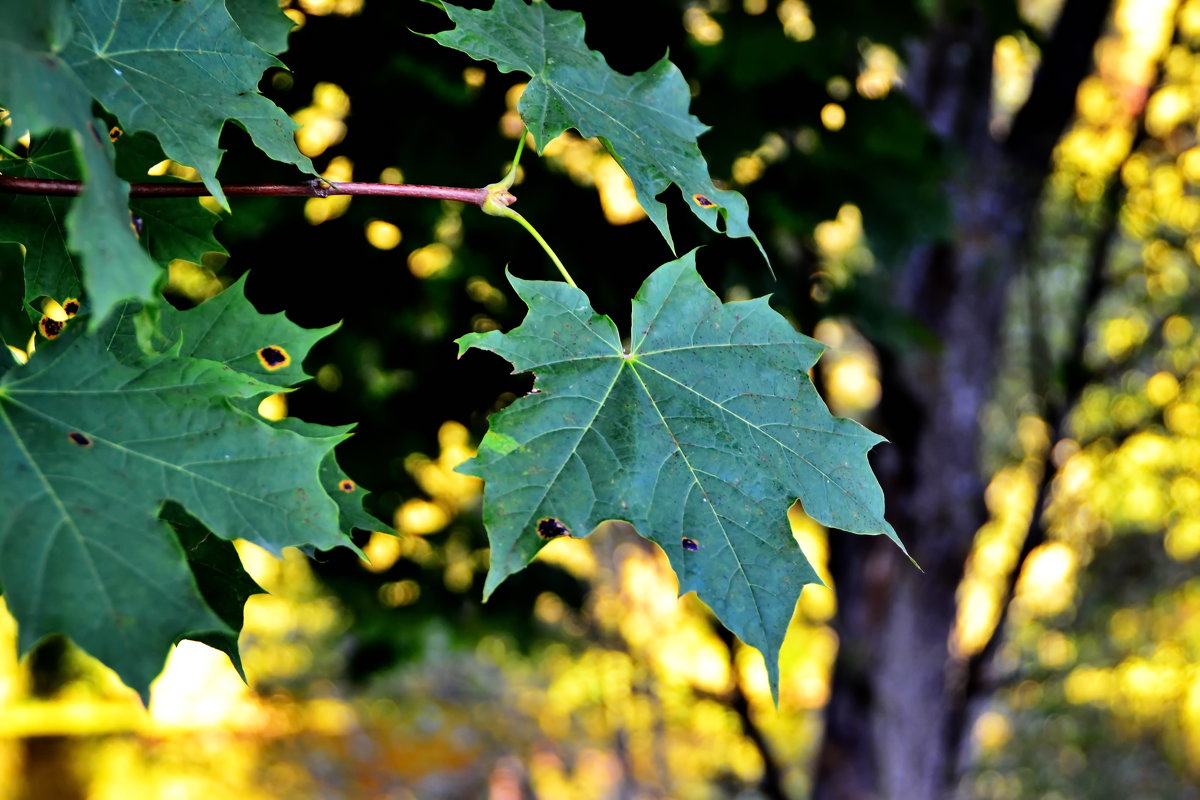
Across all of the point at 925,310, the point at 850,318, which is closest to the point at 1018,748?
the point at 925,310

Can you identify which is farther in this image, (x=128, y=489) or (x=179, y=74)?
(x=179, y=74)

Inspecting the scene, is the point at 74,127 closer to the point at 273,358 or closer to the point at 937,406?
Answer: the point at 273,358

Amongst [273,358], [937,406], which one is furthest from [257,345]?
[937,406]

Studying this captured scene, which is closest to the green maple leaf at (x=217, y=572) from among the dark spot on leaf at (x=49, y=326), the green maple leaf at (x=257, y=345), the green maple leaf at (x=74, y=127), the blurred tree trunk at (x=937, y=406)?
the green maple leaf at (x=257, y=345)

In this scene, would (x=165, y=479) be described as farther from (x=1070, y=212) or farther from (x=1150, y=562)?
(x=1150, y=562)

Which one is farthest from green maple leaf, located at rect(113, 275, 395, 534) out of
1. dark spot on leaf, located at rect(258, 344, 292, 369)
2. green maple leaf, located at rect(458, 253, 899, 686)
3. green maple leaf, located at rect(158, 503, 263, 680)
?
green maple leaf, located at rect(458, 253, 899, 686)

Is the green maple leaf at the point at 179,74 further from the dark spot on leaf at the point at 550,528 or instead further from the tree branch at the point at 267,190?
the dark spot on leaf at the point at 550,528
